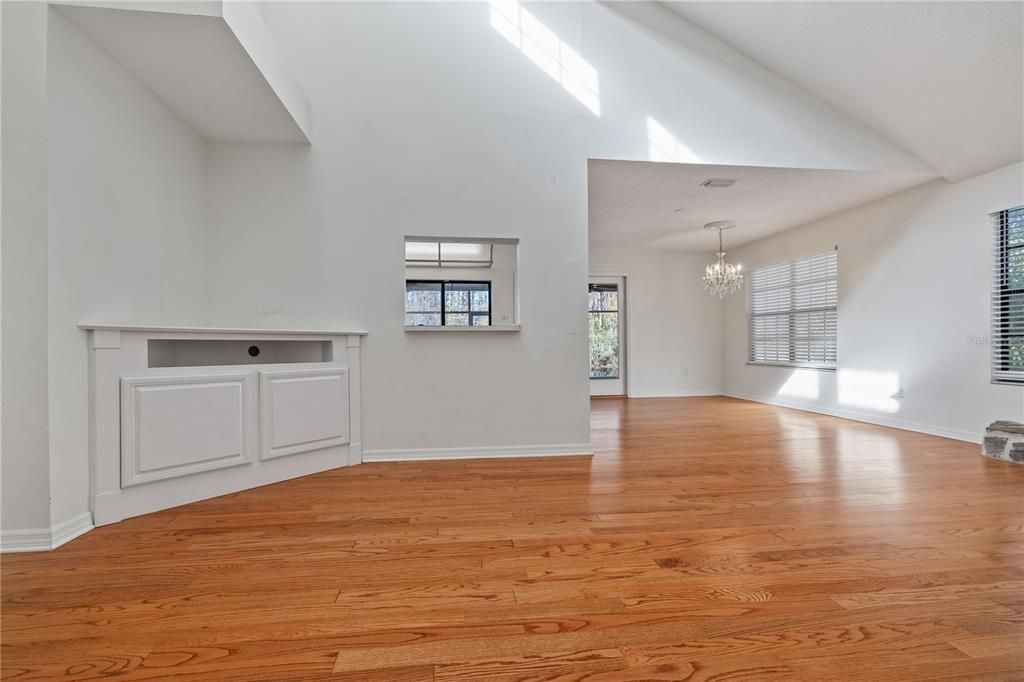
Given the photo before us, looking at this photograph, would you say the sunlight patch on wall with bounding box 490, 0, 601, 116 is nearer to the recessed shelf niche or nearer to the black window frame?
the recessed shelf niche

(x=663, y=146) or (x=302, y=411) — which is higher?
(x=663, y=146)

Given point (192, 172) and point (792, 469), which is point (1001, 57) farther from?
point (192, 172)

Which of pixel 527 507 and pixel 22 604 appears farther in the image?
pixel 527 507

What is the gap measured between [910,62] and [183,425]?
16.9ft

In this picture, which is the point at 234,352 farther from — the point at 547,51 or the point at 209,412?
the point at 547,51

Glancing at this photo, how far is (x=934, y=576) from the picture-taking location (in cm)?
158

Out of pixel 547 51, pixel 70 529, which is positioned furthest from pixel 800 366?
pixel 70 529

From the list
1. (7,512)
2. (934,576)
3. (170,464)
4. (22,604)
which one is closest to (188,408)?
(170,464)

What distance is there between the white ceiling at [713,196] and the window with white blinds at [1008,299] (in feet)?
2.41

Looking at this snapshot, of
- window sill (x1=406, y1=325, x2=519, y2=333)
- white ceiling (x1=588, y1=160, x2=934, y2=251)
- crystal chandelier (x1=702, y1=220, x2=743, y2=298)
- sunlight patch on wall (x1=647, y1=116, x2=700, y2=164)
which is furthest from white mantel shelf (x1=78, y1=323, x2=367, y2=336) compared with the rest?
crystal chandelier (x1=702, y1=220, x2=743, y2=298)

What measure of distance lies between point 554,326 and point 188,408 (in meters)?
2.38

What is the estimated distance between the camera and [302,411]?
9.60 feet

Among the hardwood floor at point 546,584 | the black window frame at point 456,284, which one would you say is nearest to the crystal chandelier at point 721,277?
the black window frame at point 456,284

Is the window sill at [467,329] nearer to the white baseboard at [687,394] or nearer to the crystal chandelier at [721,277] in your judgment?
the crystal chandelier at [721,277]
